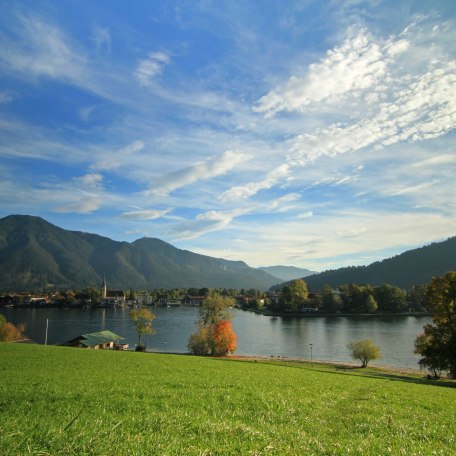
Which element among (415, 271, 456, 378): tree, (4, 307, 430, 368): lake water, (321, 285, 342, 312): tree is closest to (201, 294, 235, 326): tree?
(4, 307, 430, 368): lake water

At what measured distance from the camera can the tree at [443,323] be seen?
1507 inches

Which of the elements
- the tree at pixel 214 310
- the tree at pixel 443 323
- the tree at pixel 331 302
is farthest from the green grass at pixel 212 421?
the tree at pixel 331 302

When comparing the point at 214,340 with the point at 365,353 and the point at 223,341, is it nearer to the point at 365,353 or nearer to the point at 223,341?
the point at 223,341

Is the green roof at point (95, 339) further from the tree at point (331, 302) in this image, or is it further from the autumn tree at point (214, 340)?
the tree at point (331, 302)

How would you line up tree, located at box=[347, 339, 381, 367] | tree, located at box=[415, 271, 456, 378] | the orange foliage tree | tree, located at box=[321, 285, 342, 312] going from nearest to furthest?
1. tree, located at box=[415, 271, 456, 378]
2. tree, located at box=[347, 339, 381, 367]
3. the orange foliage tree
4. tree, located at box=[321, 285, 342, 312]

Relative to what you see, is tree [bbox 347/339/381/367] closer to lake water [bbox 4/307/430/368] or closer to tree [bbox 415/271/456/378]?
lake water [bbox 4/307/430/368]

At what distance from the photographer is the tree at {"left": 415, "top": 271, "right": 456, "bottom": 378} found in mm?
38281

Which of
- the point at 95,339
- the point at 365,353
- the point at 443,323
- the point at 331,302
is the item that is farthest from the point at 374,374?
the point at 331,302

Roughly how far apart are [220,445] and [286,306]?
180 meters

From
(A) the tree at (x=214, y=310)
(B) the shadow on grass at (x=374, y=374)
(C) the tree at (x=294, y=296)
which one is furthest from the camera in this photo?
(C) the tree at (x=294, y=296)

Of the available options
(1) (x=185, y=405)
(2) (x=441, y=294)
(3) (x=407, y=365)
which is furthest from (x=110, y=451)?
(3) (x=407, y=365)

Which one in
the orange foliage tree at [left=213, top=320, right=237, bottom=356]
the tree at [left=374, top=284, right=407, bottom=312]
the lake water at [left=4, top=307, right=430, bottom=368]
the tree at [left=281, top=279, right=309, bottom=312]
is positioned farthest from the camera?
the tree at [left=281, top=279, right=309, bottom=312]

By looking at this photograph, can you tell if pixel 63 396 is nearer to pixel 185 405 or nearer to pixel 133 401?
pixel 133 401

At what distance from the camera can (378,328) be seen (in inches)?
4422
